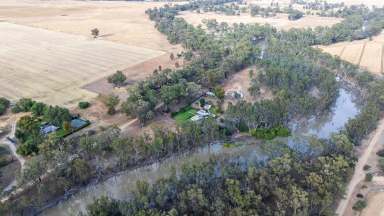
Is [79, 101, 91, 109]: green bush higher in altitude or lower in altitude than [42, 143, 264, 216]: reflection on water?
higher

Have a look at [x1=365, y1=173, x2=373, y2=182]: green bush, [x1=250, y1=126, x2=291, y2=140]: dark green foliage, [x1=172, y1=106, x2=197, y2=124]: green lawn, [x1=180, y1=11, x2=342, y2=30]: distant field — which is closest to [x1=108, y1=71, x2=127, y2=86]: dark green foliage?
[x1=172, y1=106, x2=197, y2=124]: green lawn

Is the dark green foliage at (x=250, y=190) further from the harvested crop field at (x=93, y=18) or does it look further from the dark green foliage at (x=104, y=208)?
the harvested crop field at (x=93, y=18)

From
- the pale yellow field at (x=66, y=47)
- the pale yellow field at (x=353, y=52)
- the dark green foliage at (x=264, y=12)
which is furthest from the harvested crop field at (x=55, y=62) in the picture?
the dark green foliage at (x=264, y=12)

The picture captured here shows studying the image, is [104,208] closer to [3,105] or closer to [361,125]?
[3,105]

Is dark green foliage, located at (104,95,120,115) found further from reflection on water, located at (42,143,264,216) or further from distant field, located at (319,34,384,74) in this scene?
distant field, located at (319,34,384,74)

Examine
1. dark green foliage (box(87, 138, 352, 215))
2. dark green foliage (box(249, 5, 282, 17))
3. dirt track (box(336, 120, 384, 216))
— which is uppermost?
dark green foliage (box(249, 5, 282, 17))

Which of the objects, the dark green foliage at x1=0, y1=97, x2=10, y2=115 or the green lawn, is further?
the dark green foliage at x1=0, y1=97, x2=10, y2=115

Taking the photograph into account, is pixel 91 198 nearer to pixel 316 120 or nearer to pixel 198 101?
pixel 198 101

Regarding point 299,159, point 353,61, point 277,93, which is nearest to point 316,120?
point 277,93
